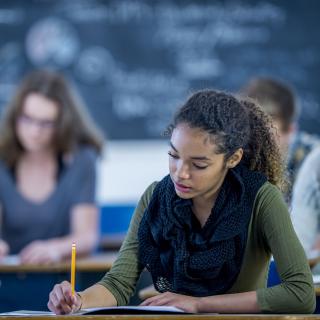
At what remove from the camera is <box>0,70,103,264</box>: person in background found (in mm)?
3793

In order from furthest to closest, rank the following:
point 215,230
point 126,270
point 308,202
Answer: point 308,202
point 126,270
point 215,230

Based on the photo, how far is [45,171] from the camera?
3.85 metres

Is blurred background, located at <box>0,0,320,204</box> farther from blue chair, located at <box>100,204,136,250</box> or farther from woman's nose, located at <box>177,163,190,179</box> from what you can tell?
woman's nose, located at <box>177,163,190,179</box>

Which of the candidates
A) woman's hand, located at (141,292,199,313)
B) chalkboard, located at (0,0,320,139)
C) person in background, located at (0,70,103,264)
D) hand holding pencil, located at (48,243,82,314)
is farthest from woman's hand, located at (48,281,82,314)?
chalkboard, located at (0,0,320,139)

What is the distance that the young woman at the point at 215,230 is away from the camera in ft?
6.49

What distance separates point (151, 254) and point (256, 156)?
1.10ft

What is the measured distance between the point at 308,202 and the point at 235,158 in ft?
3.41

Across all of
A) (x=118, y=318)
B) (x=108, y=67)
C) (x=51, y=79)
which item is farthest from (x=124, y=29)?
(x=118, y=318)

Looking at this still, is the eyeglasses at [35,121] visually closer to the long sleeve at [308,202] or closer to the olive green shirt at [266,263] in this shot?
the long sleeve at [308,202]

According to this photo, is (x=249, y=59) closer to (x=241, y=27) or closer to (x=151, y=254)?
(x=241, y=27)

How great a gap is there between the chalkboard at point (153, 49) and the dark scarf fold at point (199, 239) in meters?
2.96

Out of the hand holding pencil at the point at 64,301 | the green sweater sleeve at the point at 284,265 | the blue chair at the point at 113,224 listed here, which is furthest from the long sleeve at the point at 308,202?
the blue chair at the point at 113,224

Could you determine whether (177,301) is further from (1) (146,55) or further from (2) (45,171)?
(1) (146,55)

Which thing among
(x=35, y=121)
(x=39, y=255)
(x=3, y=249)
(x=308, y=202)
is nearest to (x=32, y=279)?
(x=39, y=255)
